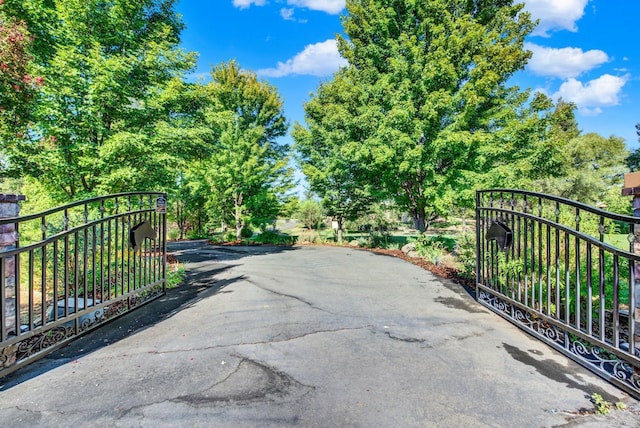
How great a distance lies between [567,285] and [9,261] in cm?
552

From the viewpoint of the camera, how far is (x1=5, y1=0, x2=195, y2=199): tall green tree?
6.25m

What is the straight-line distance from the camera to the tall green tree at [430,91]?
30.8 feet

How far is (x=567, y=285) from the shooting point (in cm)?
312

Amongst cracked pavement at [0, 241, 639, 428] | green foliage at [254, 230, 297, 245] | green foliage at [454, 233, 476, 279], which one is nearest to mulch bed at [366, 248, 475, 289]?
green foliage at [454, 233, 476, 279]

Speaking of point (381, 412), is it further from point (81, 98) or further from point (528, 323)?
point (81, 98)

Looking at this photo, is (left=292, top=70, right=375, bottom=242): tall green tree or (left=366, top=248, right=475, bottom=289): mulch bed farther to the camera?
(left=292, top=70, right=375, bottom=242): tall green tree

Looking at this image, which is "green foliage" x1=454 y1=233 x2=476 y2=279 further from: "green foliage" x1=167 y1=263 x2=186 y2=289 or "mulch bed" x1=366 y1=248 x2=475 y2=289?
"green foliage" x1=167 y1=263 x2=186 y2=289

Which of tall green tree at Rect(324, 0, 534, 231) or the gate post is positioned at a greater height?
tall green tree at Rect(324, 0, 534, 231)

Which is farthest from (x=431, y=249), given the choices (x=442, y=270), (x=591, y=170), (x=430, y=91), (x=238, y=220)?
(x=591, y=170)

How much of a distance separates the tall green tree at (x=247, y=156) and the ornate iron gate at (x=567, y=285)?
538 inches

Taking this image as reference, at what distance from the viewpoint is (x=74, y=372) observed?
2756 millimetres

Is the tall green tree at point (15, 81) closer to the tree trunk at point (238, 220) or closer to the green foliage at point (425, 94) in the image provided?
the green foliage at point (425, 94)

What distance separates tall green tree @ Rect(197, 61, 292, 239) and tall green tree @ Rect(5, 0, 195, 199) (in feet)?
24.6

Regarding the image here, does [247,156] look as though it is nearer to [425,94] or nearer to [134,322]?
[425,94]
